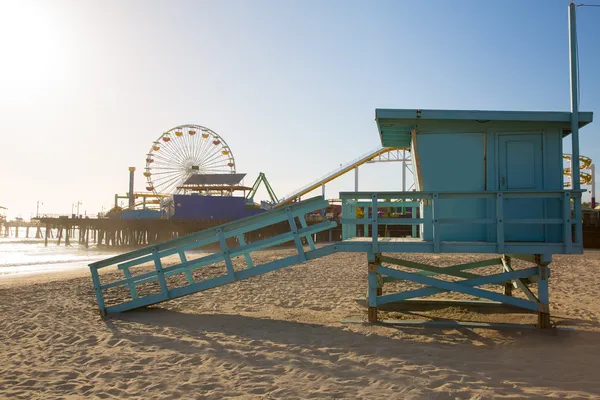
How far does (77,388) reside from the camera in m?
4.23

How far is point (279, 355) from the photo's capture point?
16.8ft

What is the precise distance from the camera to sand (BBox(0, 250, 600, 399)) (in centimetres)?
411

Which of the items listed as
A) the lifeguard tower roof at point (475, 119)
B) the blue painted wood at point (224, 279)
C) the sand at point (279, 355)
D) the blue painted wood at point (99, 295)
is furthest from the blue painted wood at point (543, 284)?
the blue painted wood at point (99, 295)

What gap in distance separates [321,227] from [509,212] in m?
3.00

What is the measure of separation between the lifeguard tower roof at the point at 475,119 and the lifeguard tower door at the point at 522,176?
0.24m

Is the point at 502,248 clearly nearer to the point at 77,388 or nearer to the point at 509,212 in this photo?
the point at 509,212

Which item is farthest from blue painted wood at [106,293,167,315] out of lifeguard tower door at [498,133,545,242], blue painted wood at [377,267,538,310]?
lifeguard tower door at [498,133,545,242]

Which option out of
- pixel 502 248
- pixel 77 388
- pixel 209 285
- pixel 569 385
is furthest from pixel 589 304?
pixel 77 388

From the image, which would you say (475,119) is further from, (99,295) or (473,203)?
(99,295)

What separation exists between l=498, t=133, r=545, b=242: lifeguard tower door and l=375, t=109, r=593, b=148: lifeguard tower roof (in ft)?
0.78

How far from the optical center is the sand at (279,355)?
4.11 metres

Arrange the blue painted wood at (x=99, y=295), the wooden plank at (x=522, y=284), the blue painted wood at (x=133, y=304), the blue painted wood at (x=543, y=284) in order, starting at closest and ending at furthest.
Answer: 1. the blue painted wood at (x=543, y=284)
2. the wooden plank at (x=522, y=284)
3. the blue painted wood at (x=99, y=295)
4. the blue painted wood at (x=133, y=304)

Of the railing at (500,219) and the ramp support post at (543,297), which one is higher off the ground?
the railing at (500,219)

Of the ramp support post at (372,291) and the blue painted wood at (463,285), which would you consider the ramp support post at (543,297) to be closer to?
the blue painted wood at (463,285)
